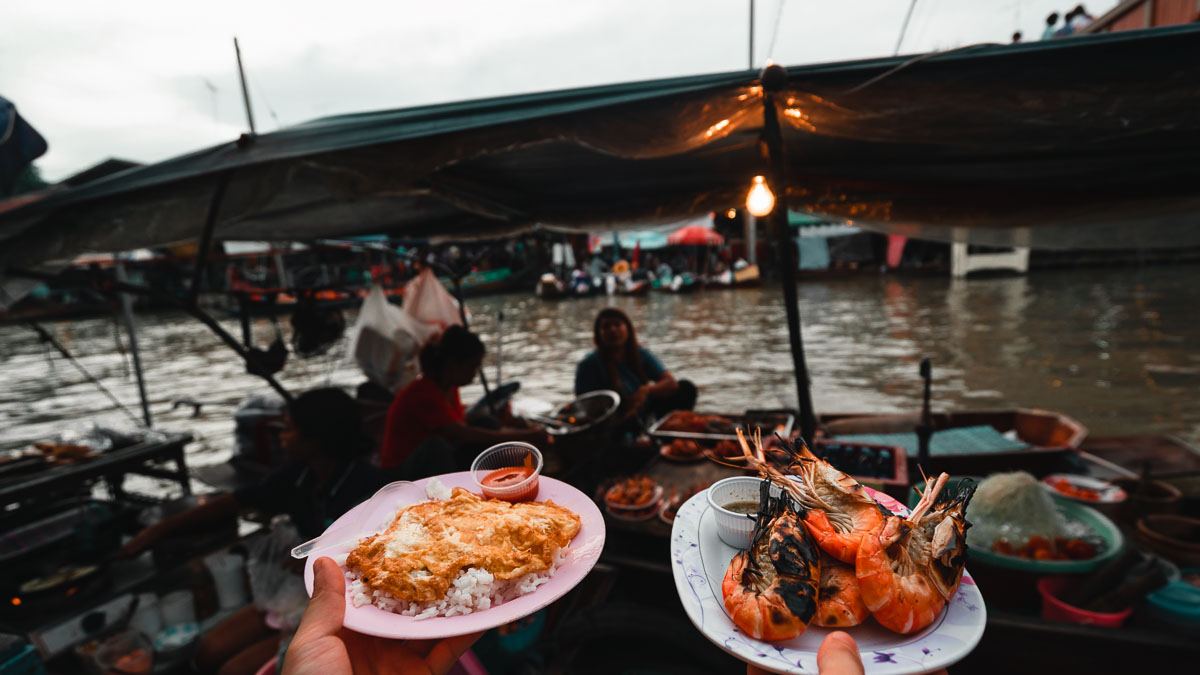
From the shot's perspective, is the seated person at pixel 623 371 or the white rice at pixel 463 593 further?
the seated person at pixel 623 371

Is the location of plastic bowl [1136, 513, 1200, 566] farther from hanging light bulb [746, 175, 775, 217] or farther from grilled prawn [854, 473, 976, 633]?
grilled prawn [854, 473, 976, 633]

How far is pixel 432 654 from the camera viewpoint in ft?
4.28

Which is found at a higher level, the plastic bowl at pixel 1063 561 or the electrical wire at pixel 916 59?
the electrical wire at pixel 916 59

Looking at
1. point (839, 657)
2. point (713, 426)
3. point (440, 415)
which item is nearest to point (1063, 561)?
point (713, 426)

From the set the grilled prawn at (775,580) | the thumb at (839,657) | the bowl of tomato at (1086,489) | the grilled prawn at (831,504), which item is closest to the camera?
the thumb at (839,657)

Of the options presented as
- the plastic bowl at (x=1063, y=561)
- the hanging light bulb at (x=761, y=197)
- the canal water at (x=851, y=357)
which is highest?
the hanging light bulb at (x=761, y=197)

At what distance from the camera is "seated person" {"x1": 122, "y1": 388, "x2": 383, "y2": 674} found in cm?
302

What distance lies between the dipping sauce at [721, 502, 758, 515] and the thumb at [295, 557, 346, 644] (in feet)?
3.15

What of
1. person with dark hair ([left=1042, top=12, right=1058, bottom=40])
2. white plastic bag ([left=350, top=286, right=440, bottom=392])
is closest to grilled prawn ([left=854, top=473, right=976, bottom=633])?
white plastic bag ([left=350, top=286, right=440, bottom=392])

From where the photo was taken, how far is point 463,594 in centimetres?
112

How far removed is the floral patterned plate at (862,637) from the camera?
35.5 inches

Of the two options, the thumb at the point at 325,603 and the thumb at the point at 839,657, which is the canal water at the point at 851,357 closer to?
the thumb at the point at 839,657

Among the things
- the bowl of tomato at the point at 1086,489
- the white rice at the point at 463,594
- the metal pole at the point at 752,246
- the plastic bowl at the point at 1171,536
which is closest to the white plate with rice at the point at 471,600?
the white rice at the point at 463,594

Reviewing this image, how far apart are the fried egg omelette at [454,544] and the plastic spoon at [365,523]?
0.11 feet
